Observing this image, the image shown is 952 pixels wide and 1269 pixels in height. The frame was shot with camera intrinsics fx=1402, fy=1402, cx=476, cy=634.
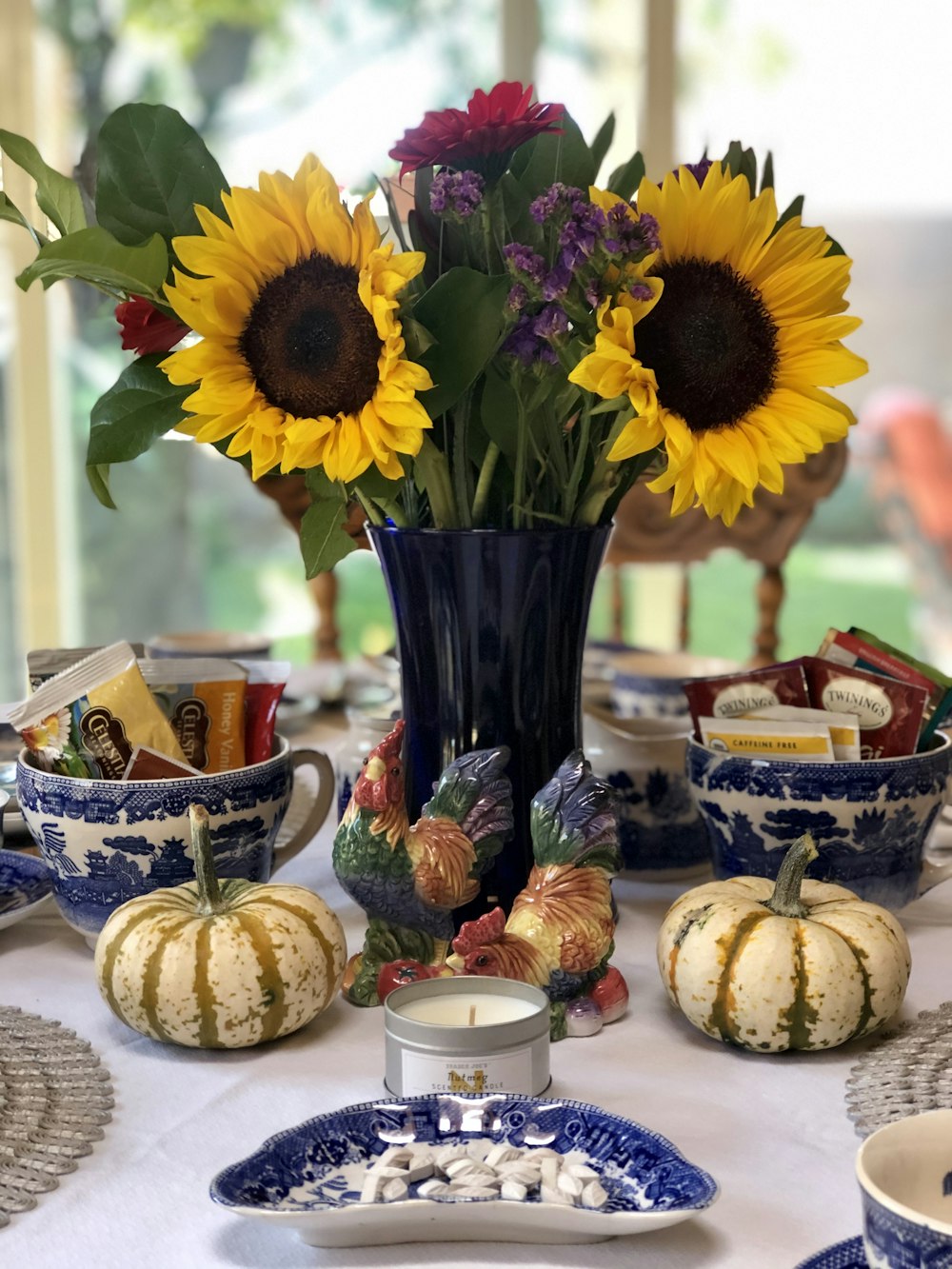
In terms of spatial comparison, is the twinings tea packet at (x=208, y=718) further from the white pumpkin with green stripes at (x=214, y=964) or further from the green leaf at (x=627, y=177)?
the green leaf at (x=627, y=177)

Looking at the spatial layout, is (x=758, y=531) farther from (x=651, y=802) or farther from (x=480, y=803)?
(x=480, y=803)

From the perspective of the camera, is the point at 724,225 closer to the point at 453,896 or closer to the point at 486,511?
the point at 486,511

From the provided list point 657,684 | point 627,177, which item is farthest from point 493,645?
point 657,684

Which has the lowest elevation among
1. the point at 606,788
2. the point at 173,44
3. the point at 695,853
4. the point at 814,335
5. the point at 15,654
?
the point at 15,654

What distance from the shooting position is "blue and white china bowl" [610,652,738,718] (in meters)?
1.47

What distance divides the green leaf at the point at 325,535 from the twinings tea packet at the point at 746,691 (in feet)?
0.93

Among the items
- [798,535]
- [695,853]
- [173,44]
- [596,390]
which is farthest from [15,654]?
[596,390]

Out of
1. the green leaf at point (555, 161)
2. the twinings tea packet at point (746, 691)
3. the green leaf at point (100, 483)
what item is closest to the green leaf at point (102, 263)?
the green leaf at point (100, 483)

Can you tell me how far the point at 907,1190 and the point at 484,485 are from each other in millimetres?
468

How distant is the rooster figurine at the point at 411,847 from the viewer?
78 cm

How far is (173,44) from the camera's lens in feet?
11.1

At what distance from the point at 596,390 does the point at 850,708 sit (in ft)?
1.07

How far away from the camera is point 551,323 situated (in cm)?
73

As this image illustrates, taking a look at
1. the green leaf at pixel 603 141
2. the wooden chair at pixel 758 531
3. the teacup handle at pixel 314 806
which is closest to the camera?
the green leaf at pixel 603 141
